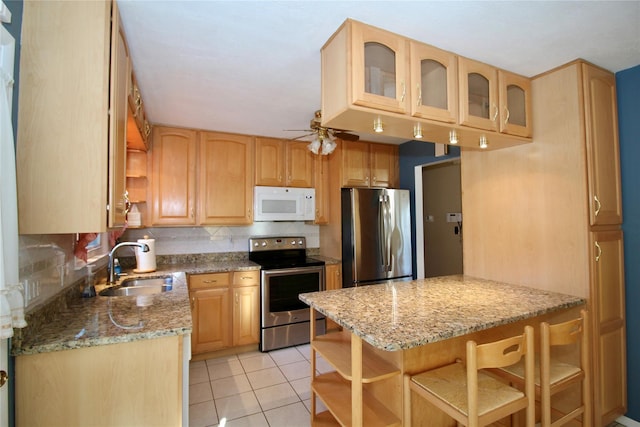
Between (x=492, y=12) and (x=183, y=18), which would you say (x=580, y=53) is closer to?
(x=492, y=12)

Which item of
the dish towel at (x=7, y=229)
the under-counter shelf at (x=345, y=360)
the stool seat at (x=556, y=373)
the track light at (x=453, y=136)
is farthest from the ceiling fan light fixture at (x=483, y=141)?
the dish towel at (x=7, y=229)

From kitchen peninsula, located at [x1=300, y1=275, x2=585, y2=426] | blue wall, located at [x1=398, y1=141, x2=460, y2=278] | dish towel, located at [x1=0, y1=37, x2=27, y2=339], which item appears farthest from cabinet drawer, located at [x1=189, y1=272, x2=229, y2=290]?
blue wall, located at [x1=398, y1=141, x2=460, y2=278]

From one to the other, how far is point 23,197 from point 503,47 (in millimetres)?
2346

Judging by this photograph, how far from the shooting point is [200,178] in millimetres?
3297

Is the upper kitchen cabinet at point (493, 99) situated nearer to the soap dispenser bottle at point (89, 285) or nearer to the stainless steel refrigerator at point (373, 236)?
the stainless steel refrigerator at point (373, 236)

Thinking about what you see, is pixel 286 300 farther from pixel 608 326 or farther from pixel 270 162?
pixel 608 326

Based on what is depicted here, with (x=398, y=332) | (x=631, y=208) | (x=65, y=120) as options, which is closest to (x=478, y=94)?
(x=631, y=208)

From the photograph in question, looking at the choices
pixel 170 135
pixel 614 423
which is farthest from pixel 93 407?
pixel 614 423

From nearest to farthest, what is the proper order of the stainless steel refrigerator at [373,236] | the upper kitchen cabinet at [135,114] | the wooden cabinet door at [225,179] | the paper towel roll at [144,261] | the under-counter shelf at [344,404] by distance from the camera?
the under-counter shelf at [344,404]
the upper kitchen cabinet at [135,114]
the paper towel roll at [144,261]
the wooden cabinet door at [225,179]
the stainless steel refrigerator at [373,236]

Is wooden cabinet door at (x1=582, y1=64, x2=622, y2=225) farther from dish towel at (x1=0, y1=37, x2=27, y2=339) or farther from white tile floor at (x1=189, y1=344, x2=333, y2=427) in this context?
dish towel at (x1=0, y1=37, x2=27, y2=339)

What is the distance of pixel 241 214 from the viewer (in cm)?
347

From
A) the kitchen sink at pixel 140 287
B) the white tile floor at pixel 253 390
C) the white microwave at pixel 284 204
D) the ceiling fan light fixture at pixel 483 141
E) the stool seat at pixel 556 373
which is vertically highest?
the ceiling fan light fixture at pixel 483 141

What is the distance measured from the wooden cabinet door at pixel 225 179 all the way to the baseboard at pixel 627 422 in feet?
10.8

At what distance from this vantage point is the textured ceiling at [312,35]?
1.40 m
